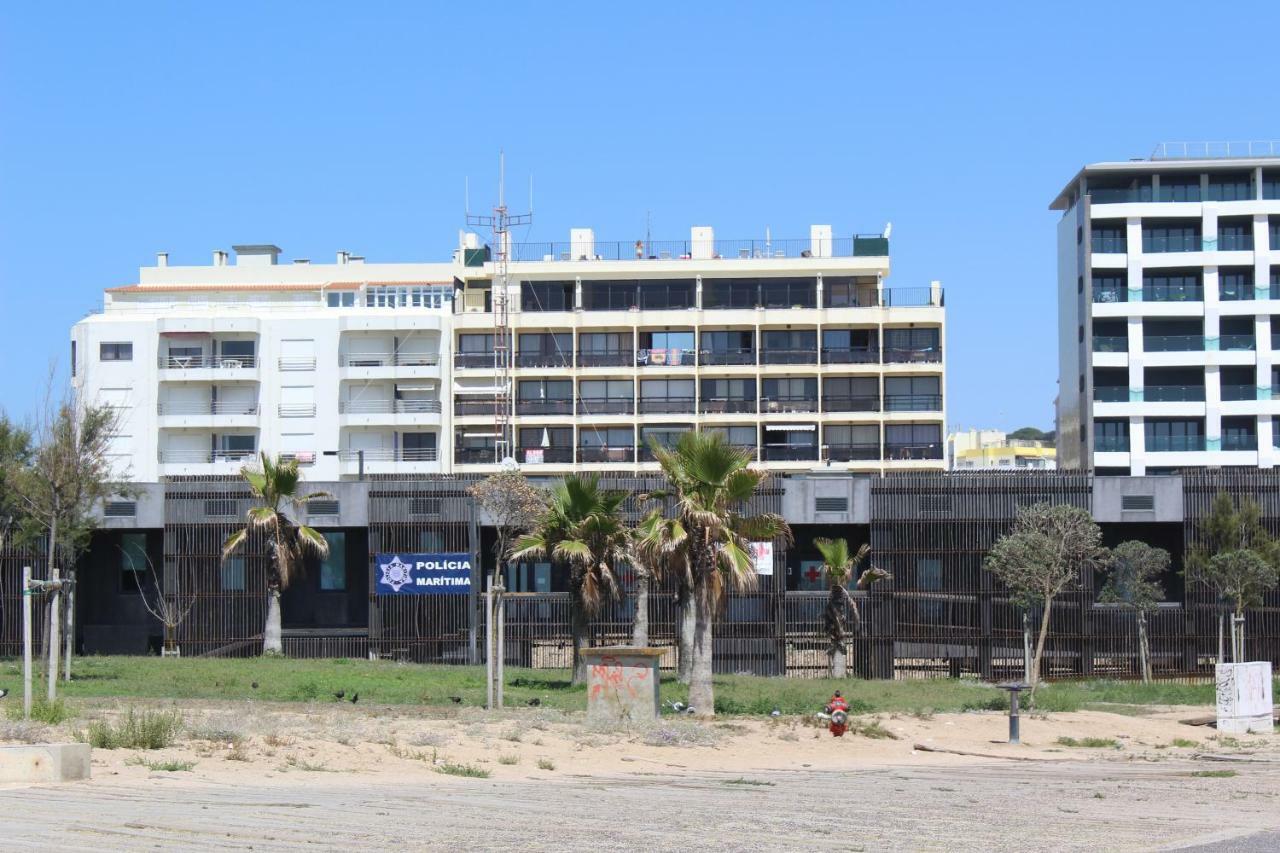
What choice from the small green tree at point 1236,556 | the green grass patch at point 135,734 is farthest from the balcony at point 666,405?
the green grass patch at point 135,734

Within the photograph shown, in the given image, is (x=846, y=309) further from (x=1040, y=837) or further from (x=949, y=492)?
(x=1040, y=837)

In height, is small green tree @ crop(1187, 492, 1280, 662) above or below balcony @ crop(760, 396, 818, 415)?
below

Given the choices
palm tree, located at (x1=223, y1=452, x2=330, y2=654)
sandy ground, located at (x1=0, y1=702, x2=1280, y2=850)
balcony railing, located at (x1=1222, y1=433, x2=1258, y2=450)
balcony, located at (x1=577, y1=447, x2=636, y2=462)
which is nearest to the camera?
sandy ground, located at (x1=0, y1=702, x2=1280, y2=850)

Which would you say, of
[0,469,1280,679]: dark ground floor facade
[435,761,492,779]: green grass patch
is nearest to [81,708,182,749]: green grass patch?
[435,761,492,779]: green grass patch

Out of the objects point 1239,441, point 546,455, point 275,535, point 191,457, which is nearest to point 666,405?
point 546,455

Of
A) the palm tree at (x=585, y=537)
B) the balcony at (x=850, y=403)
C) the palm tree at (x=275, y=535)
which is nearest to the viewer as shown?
the palm tree at (x=585, y=537)

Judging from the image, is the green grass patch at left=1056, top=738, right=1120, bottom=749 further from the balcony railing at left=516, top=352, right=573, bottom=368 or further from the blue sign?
the balcony railing at left=516, top=352, right=573, bottom=368

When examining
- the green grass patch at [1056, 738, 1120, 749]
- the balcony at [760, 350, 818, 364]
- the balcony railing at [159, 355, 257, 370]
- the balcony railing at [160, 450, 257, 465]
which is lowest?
the green grass patch at [1056, 738, 1120, 749]

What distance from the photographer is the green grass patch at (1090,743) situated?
2955 cm

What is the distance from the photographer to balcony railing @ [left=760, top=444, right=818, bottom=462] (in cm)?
8075

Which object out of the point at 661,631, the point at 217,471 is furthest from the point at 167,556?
the point at 217,471

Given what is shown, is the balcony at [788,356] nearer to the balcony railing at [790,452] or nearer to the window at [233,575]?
the balcony railing at [790,452]

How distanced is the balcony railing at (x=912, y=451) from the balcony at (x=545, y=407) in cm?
1514

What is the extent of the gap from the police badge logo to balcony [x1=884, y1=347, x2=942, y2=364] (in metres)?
36.2
